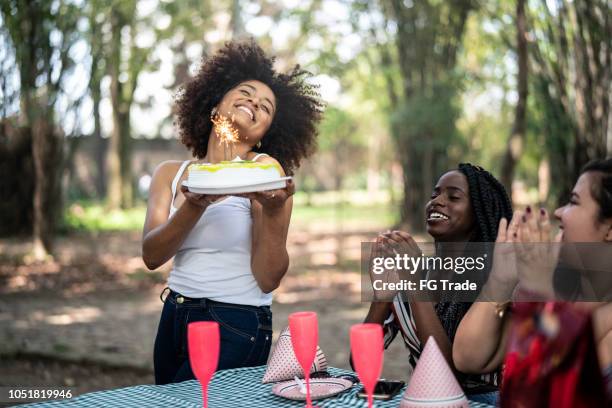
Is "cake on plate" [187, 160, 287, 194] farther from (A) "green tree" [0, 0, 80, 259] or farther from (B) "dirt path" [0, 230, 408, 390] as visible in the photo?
(A) "green tree" [0, 0, 80, 259]

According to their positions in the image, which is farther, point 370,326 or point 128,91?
point 128,91

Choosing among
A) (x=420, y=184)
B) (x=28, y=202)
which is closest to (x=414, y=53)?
(x=420, y=184)

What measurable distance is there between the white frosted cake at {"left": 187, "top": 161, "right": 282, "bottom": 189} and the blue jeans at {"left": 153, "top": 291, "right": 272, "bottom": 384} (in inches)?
20.6

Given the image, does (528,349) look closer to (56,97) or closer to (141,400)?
(141,400)

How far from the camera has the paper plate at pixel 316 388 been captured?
2082mm

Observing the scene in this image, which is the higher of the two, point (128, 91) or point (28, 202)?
point (128, 91)

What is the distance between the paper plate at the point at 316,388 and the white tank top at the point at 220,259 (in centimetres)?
52

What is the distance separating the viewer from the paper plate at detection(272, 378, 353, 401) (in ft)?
6.83

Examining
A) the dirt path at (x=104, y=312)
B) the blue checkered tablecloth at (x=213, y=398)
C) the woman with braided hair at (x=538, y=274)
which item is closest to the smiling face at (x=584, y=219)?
the woman with braided hair at (x=538, y=274)

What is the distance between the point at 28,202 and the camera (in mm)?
15305

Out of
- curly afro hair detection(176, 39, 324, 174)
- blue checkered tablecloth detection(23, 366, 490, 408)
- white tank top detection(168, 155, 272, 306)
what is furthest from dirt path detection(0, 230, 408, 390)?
blue checkered tablecloth detection(23, 366, 490, 408)

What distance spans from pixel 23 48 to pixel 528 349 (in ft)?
35.5

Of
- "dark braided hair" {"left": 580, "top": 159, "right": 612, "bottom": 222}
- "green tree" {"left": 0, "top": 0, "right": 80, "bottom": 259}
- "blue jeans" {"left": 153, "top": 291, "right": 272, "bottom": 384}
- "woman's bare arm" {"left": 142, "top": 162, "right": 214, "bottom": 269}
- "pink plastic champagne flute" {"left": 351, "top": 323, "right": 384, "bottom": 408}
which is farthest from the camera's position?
"green tree" {"left": 0, "top": 0, "right": 80, "bottom": 259}

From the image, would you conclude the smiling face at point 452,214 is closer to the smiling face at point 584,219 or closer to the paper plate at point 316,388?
the smiling face at point 584,219
